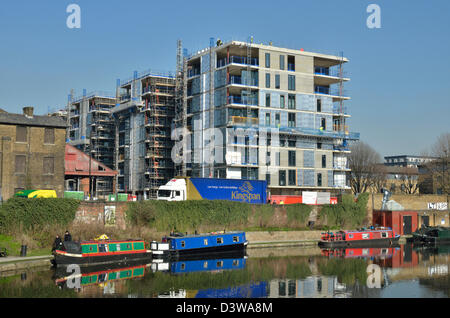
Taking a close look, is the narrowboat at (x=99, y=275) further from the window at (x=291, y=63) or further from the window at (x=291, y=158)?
the window at (x=291, y=63)

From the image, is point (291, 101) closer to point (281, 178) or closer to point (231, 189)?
point (281, 178)

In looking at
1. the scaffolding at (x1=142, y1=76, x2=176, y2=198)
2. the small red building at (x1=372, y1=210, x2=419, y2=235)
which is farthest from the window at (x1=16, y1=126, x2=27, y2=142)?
the small red building at (x1=372, y1=210, x2=419, y2=235)

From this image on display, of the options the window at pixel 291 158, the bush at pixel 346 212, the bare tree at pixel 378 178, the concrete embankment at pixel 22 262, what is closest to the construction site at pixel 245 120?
the window at pixel 291 158

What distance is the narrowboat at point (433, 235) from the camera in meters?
68.4

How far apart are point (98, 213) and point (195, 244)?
32.6 ft

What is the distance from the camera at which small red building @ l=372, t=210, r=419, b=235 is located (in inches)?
2889

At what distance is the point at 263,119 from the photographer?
82.6m

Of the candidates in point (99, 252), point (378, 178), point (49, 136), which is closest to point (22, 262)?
point (99, 252)

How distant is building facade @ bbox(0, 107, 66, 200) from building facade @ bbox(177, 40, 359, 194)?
29.2 m

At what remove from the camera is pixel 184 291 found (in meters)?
32.8

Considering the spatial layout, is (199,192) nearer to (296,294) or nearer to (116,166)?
(296,294)

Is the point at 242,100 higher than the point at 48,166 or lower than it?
higher
